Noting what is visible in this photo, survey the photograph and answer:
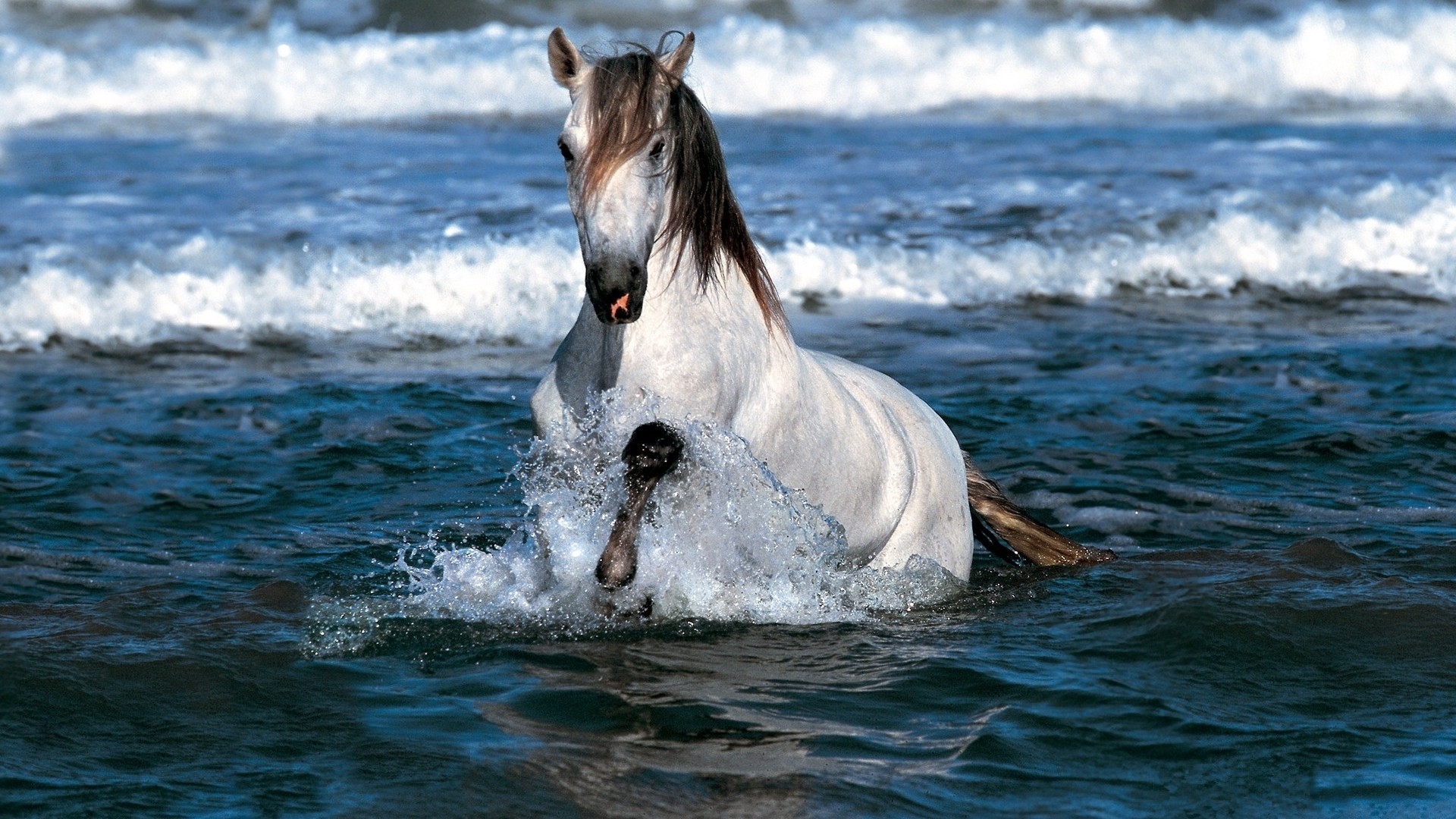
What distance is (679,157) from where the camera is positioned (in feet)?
13.6

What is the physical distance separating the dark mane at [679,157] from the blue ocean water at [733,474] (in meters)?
0.58

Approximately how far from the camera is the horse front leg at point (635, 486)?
4.15 metres

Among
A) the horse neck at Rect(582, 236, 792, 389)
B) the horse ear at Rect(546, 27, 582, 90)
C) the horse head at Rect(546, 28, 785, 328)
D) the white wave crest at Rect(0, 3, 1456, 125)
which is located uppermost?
the white wave crest at Rect(0, 3, 1456, 125)

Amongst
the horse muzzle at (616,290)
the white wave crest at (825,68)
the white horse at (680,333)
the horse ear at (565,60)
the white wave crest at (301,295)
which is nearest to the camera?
the horse muzzle at (616,290)

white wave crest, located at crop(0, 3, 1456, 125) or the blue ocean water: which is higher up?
white wave crest, located at crop(0, 3, 1456, 125)

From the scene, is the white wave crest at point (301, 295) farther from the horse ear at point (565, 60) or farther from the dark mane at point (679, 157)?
the horse ear at point (565, 60)

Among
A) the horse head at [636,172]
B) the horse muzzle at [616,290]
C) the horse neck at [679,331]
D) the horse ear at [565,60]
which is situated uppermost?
the horse ear at [565,60]

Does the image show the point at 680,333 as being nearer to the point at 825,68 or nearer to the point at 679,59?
the point at 679,59

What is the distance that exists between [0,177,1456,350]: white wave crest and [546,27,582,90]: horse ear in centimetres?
611

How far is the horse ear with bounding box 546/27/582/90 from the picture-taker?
4117mm

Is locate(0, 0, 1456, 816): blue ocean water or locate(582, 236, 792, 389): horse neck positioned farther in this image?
locate(582, 236, 792, 389): horse neck

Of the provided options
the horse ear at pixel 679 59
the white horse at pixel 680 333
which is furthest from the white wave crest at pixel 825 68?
the horse ear at pixel 679 59

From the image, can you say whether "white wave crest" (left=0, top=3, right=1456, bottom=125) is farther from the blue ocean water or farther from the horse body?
the horse body

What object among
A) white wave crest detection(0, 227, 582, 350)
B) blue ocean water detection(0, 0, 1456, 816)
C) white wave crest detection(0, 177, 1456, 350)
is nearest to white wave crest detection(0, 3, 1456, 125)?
blue ocean water detection(0, 0, 1456, 816)
